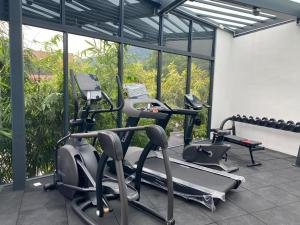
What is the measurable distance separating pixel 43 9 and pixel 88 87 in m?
1.37

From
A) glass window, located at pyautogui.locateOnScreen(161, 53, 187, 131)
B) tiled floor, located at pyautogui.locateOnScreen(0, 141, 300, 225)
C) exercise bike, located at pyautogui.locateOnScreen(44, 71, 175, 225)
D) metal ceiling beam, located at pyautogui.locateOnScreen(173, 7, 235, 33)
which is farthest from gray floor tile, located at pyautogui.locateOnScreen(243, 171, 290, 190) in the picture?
metal ceiling beam, located at pyautogui.locateOnScreen(173, 7, 235, 33)

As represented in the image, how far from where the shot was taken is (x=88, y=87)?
3189 millimetres

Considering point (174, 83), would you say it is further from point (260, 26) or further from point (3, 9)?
point (3, 9)

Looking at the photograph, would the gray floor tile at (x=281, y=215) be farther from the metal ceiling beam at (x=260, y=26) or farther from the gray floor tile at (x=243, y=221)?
the metal ceiling beam at (x=260, y=26)

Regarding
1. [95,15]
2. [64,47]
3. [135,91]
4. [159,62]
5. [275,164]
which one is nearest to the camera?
[135,91]

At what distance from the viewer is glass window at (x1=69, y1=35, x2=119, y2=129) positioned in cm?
393

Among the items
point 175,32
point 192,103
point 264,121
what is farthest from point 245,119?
point 175,32

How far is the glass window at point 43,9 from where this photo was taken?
10.8ft

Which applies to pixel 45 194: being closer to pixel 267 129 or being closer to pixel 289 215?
pixel 289 215

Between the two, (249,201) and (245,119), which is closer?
(249,201)

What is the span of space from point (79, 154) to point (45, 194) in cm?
78

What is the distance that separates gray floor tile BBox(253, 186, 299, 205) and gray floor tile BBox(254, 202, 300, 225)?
147 mm

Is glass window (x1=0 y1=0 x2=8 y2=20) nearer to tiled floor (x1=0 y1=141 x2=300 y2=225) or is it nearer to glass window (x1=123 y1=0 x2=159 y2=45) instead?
glass window (x1=123 y1=0 x2=159 y2=45)

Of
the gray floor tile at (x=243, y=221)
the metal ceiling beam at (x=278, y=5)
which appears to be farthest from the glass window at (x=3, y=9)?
the gray floor tile at (x=243, y=221)
